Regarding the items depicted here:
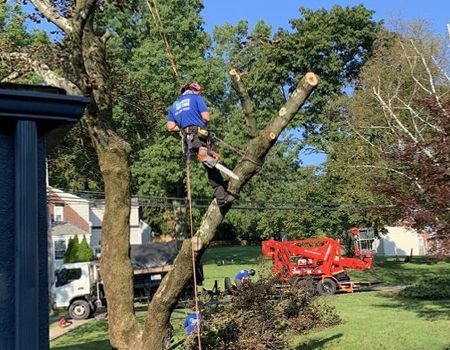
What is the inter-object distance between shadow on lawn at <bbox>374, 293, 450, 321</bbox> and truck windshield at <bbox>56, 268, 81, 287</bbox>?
11242 millimetres

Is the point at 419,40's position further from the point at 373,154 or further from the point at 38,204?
the point at 38,204

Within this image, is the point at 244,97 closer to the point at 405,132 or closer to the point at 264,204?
the point at 405,132

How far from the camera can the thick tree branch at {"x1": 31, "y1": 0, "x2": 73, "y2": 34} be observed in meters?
9.12

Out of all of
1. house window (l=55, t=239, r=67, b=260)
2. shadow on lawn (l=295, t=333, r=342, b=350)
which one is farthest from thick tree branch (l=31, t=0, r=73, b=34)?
house window (l=55, t=239, r=67, b=260)

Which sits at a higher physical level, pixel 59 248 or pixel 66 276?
pixel 59 248

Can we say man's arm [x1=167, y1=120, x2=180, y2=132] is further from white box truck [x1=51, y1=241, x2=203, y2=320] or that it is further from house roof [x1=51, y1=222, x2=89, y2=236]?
house roof [x1=51, y1=222, x2=89, y2=236]

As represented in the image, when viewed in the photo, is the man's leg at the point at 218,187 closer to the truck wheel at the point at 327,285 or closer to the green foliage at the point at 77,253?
the truck wheel at the point at 327,285

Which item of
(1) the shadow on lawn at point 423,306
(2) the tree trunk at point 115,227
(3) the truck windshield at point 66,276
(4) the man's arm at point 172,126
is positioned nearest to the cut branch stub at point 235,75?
(4) the man's arm at point 172,126

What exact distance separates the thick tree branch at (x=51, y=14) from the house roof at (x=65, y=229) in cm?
2993

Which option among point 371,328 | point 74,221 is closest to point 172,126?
point 371,328

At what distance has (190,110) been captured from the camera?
7469 millimetres

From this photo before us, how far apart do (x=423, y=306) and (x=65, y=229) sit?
26.4m

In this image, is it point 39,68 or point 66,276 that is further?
point 66,276

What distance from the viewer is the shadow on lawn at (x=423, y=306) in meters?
16.1
